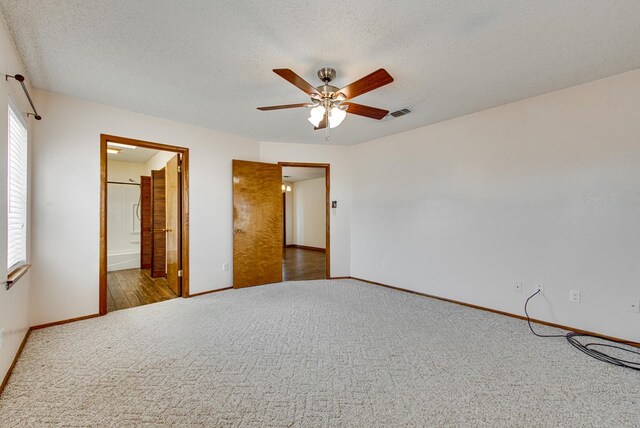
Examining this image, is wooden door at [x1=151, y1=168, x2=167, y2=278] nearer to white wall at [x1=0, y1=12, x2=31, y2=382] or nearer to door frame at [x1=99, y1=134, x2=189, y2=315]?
door frame at [x1=99, y1=134, x2=189, y2=315]

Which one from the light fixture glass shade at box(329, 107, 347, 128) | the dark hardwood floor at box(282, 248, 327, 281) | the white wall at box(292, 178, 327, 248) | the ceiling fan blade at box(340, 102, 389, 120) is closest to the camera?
the light fixture glass shade at box(329, 107, 347, 128)

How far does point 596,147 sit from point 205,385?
3957mm

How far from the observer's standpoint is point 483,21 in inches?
71.8

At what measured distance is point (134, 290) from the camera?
14.1 ft

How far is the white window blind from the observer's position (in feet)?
7.04

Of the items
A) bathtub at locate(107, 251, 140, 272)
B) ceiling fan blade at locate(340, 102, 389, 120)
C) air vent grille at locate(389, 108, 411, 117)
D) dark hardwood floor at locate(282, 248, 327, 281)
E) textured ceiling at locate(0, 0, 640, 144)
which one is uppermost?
textured ceiling at locate(0, 0, 640, 144)

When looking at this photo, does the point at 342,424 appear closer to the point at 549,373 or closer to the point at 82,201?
the point at 549,373

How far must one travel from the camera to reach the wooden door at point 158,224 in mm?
5125

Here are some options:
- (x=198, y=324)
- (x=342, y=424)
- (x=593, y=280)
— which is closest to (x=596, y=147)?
(x=593, y=280)

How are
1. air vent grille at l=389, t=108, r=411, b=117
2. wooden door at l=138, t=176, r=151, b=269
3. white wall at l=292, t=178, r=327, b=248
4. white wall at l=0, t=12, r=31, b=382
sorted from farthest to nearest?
white wall at l=292, t=178, r=327, b=248 → wooden door at l=138, t=176, r=151, b=269 → air vent grille at l=389, t=108, r=411, b=117 → white wall at l=0, t=12, r=31, b=382

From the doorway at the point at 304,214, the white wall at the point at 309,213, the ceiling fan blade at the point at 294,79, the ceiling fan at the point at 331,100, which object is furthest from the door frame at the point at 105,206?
the white wall at the point at 309,213

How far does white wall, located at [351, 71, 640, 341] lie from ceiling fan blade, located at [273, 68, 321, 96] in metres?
2.35

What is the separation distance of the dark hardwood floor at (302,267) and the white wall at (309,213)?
905 mm

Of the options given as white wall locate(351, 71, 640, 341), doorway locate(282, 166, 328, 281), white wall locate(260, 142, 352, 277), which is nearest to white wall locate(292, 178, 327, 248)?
doorway locate(282, 166, 328, 281)
